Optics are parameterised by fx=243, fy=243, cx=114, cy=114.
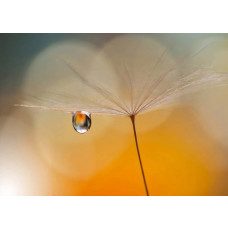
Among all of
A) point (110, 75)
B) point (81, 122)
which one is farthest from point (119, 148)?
point (110, 75)

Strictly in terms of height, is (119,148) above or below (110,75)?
below

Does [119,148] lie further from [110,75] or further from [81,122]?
[110,75]

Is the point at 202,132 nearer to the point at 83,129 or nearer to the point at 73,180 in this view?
the point at 83,129

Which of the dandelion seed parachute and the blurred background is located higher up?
the dandelion seed parachute

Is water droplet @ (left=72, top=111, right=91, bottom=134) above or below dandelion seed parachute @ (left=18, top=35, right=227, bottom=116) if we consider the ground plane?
below
